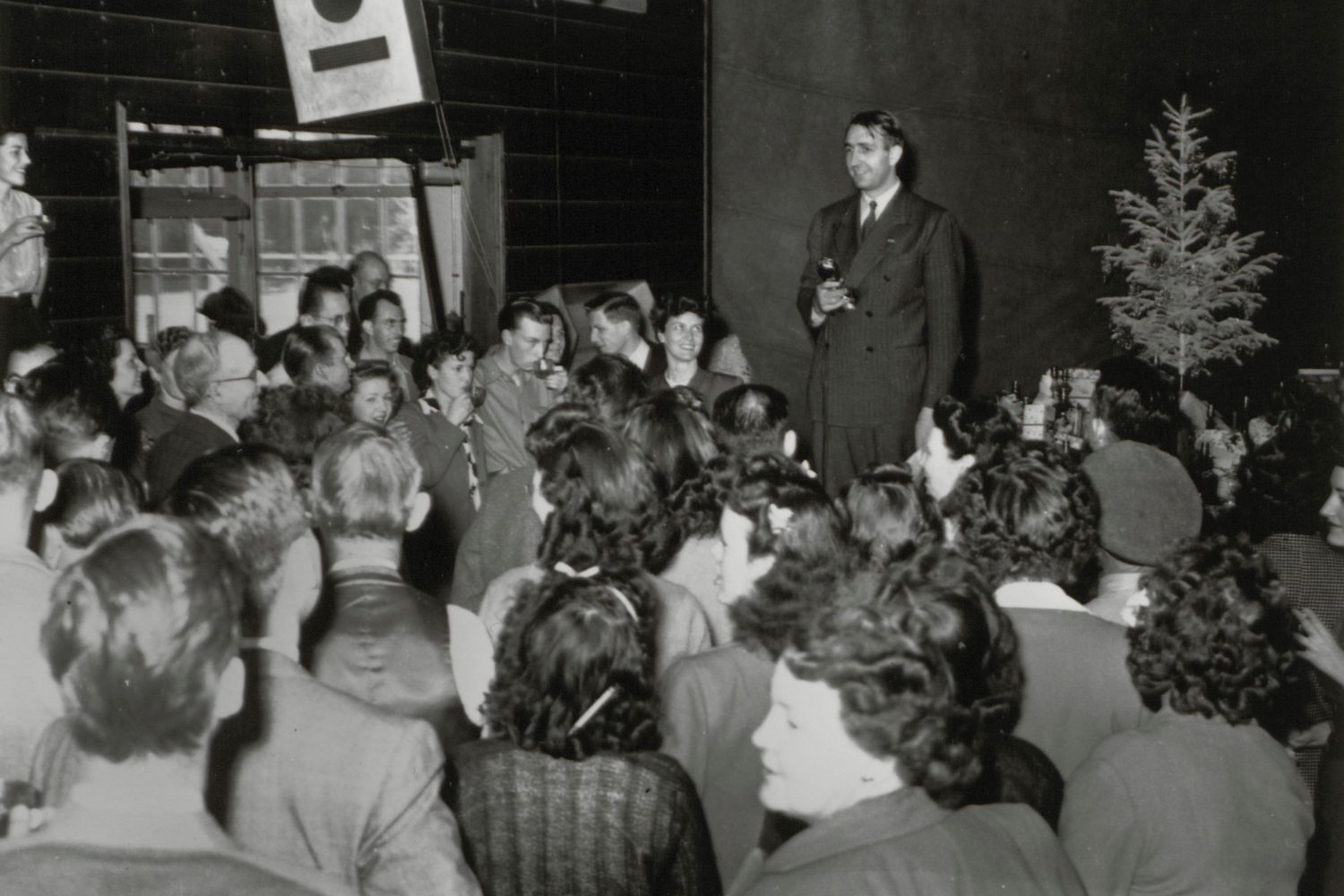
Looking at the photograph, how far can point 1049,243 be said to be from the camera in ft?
30.5

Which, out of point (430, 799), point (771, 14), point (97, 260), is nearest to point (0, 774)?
point (430, 799)

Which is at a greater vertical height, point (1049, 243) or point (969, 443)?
point (1049, 243)

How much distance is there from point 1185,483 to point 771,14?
20.8ft

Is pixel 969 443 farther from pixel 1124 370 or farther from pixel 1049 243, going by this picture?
pixel 1049 243

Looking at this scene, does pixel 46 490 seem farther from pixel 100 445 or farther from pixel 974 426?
pixel 974 426

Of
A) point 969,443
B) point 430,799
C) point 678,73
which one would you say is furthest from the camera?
point 678,73

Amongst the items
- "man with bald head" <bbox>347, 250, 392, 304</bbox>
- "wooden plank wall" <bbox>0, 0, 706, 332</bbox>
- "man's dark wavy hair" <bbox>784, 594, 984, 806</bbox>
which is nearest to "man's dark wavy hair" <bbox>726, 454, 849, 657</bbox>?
"man's dark wavy hair" <bbox>784, 594, 984, 806</bbox>

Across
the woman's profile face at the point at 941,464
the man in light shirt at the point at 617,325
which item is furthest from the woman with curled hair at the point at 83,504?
the man in light shirt at the point at 617,325

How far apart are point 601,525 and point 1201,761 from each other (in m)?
1.25

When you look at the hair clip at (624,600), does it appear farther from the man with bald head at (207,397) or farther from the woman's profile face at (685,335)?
the woman's profile face at (685,335)

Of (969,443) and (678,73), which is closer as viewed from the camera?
(969,443)

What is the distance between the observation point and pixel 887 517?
2779 millimetres

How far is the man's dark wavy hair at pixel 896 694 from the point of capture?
1.52 meters

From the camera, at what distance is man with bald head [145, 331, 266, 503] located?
13.0 ft
